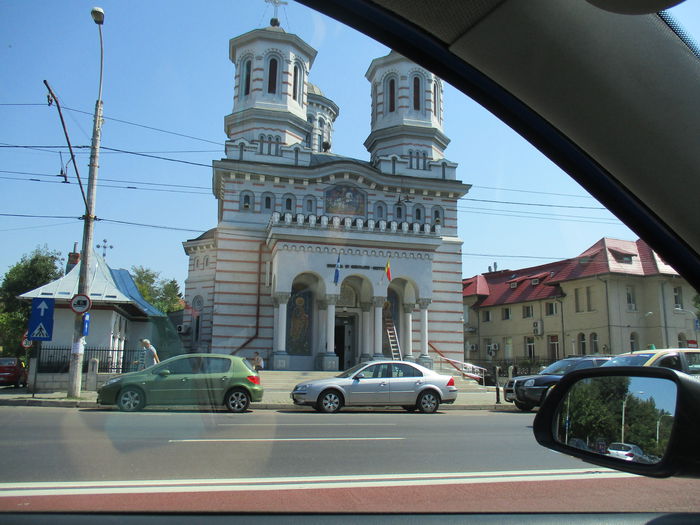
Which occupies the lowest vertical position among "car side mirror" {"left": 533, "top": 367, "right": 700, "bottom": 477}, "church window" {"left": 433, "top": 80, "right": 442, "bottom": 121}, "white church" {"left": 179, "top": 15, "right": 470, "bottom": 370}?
"car side mirror" {"left": 533, "top": 367, "right": 700, "bottom": 477}

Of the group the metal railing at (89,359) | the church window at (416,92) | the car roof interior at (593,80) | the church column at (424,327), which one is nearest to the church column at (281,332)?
the metal railing at (89,359)

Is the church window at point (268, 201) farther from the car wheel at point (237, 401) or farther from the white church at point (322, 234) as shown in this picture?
the car wheel at point (237, 401)

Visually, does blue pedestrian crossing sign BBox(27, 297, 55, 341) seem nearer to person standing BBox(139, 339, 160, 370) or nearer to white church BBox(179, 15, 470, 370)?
person standing BBox(139, 339, 160, 370)

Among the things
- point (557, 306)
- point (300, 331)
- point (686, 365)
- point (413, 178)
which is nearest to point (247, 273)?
point (300, 331)

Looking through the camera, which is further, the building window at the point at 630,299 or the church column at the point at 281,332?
the church column at the point at 281,332

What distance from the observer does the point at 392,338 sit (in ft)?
101

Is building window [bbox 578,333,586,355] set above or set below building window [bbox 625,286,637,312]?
below

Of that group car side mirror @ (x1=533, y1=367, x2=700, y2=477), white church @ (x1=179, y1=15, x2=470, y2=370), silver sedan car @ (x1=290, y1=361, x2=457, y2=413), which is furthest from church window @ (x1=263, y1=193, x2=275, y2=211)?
car side mirror @ (x1=533, y1=367, x2=700, y2=477)

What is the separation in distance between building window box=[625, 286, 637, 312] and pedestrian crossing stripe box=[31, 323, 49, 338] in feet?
49.0

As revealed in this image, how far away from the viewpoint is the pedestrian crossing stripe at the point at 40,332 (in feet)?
52.0

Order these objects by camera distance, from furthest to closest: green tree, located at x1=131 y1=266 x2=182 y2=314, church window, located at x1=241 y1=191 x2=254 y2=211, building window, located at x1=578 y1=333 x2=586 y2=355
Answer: green tree, located at x1=131 y1=266 x2=182 y2=314, church window, located at x1=241 y1=191 x2=254 y2=211, building window, located at x1=578 y1=333 x2=586 y2=355

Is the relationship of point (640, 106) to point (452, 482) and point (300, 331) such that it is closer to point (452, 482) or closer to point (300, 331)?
point (452, 482)

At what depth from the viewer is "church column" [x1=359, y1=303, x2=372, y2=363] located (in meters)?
29.2

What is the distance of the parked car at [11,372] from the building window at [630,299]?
25.5 metres
